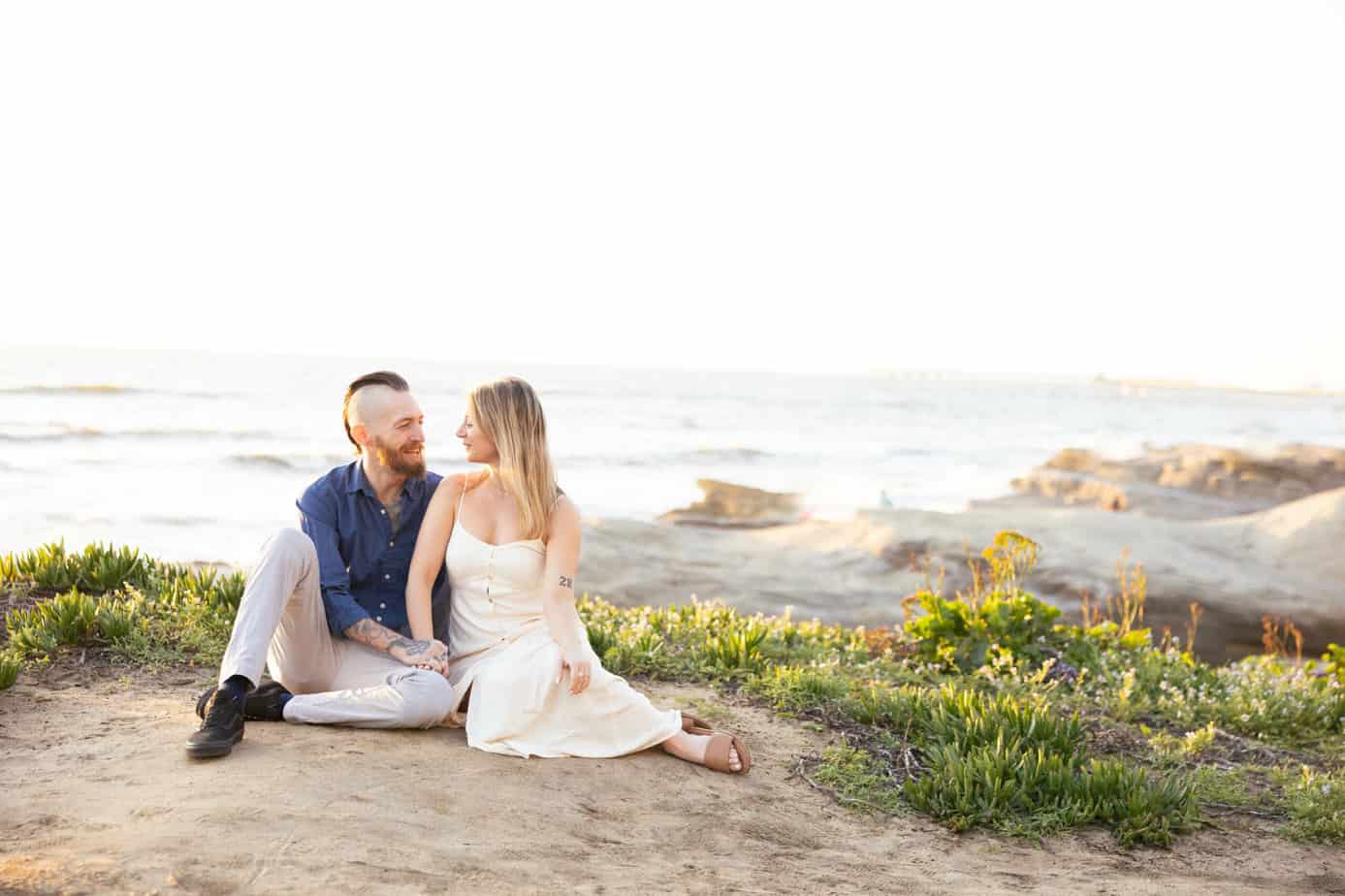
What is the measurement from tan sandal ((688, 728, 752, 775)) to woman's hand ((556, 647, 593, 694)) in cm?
71

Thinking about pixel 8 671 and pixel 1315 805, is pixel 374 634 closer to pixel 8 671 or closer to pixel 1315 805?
pixel 8 671

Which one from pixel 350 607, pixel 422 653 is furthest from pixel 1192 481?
pixel 350 607

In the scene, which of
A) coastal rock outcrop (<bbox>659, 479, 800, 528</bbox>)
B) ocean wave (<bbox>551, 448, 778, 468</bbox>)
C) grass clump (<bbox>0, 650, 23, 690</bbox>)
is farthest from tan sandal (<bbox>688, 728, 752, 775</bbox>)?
ocean wave (<bbox>551, 448, 778, 468</bbox>)

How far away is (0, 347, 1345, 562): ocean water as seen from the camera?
22812mm

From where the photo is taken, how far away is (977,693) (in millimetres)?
6688

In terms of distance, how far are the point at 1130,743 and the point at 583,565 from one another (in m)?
8.53

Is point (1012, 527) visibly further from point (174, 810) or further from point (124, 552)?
point (174, 810)

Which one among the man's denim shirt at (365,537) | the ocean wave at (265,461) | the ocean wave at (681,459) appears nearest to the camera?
the man's denim shirt at (365,537)

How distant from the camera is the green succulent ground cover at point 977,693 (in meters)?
5.22

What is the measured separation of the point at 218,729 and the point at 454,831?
1187mm

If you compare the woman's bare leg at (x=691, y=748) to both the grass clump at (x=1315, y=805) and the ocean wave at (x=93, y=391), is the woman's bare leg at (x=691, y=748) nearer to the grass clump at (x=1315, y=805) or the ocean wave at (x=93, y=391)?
the grass clump at (x=1315, y=805)

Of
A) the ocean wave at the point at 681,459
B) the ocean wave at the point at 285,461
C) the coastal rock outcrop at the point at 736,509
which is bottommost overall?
the ocean wave at the point at 681,459

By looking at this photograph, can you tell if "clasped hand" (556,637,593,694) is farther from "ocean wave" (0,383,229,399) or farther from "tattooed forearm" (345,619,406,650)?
"ocean wave" (0,383,229,399)

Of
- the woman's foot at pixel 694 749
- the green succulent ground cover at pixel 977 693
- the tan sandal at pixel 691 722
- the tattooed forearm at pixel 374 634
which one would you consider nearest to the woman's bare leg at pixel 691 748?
the woman's foot at pixel 694 749
